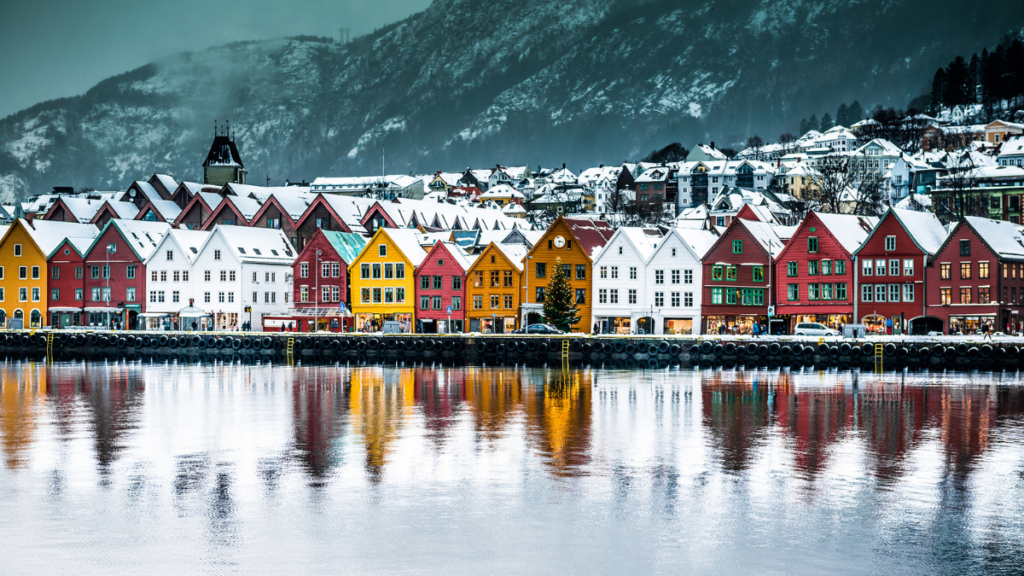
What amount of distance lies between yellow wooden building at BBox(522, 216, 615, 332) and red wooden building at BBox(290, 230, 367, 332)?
19.4 m

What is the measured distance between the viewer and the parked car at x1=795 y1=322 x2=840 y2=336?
3477 inches

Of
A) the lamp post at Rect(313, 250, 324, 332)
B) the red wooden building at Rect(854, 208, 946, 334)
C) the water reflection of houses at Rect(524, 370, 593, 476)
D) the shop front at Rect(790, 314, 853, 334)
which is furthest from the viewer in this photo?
the lamp post at Rect(313, 250, 324, 332)

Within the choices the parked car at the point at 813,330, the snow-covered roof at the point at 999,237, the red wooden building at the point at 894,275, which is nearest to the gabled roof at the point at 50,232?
the parked car at the point at 813,330

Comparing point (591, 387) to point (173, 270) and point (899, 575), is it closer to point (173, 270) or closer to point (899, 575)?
point (899, 575)

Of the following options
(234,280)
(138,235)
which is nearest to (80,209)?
(138,235)

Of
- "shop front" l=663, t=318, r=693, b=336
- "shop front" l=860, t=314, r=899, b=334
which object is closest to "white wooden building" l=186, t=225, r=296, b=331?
"shop front" l=663, t=318, r=693, b=336

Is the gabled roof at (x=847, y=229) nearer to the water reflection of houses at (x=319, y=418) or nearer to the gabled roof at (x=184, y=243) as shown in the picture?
the water reflection of houses at (x=319, y=418)

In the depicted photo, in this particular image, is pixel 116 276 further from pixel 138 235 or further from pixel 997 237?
pixel 997 237

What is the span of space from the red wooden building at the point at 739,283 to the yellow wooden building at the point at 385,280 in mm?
28634

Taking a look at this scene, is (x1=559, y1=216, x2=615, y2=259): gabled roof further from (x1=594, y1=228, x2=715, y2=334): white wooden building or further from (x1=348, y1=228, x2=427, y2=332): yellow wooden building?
(x1=348, y1=228, x2=427, y2=332): yellow wooden building

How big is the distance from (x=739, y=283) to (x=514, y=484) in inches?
2931

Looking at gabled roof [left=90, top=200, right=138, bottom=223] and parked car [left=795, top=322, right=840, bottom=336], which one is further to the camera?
gabled roof [left=90, top=200, right=138, bottom=223]

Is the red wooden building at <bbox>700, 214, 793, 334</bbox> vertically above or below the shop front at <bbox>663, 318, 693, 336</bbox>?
above

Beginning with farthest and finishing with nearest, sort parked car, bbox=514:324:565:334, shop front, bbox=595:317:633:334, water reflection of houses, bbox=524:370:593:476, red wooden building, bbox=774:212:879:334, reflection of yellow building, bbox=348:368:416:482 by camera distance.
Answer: shop front, bbox=595:317:633:334, red wooden building, bbox=774:212:879:334, parked car, bbox=514:324:565:334, reflection of yellow building, bbox=348:368:416:482, water reflection of houses, bbox=524:370:593:476
